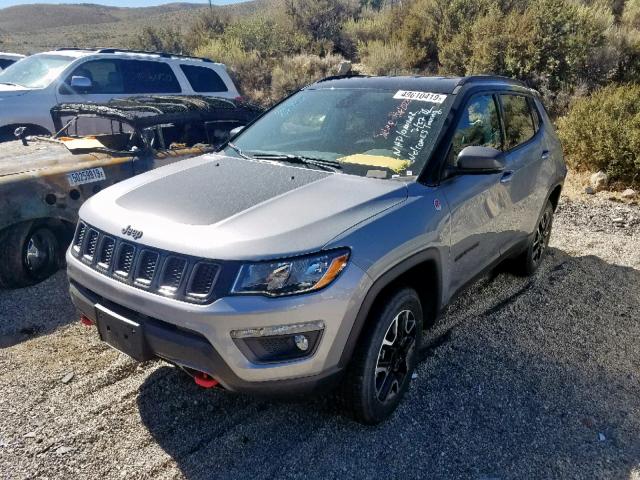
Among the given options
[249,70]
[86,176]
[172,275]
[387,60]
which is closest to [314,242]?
[172,275]

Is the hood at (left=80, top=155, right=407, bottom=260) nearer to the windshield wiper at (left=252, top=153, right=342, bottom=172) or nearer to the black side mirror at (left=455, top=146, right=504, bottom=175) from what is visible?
the windshield wiper at (left=252, top=153, right=342, bottom=172)

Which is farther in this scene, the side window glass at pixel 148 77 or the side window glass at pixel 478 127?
the side window glass at pixel 148 77

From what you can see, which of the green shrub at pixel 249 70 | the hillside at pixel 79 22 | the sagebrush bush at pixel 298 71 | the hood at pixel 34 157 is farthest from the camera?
the hillside at pixel 79 22

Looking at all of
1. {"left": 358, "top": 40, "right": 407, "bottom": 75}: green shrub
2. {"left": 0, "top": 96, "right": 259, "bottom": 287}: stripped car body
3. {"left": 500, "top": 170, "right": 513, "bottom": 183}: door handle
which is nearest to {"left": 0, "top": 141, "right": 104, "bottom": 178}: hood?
{"left": 0, "top": 96, "right": 259, "bottom": 287}: stripped car body

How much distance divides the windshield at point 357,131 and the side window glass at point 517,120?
35.9 inches

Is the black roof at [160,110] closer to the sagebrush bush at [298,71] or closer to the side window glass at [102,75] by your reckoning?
the side window glass at [102,75]

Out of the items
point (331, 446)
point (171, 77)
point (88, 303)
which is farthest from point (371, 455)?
point (171, 77)

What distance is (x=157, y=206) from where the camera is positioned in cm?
279

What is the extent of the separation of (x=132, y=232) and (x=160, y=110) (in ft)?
11.0

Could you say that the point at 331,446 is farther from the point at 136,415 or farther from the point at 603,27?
the point at 603,27

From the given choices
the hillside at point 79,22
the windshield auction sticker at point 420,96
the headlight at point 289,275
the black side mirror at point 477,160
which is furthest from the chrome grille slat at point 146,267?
the hillside at point 79,22

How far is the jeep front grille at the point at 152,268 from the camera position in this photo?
2.39m

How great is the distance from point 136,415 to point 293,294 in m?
1.33

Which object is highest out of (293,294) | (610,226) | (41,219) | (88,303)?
(293,294)
